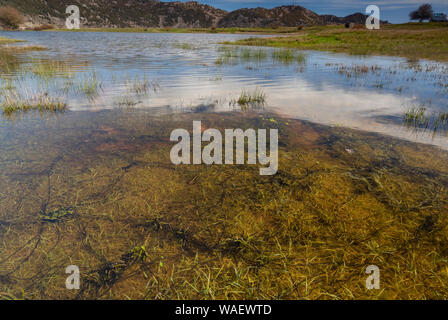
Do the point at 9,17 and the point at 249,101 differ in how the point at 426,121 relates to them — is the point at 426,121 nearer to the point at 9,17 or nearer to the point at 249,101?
the point at 249,101

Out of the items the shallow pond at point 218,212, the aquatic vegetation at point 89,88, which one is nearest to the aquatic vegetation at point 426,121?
the shallow pond at point 218,212

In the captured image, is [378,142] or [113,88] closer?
[378,142]

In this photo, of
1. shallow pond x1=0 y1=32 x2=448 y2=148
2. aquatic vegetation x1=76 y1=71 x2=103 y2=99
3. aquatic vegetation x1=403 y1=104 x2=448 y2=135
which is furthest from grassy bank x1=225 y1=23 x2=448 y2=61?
aquatic vegetation x1=76 y1=71 x2=103 y2=99

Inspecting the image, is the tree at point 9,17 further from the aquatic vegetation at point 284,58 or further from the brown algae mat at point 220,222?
the brown algae mat at point 220,222

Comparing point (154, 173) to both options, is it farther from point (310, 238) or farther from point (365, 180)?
point (365, 180)

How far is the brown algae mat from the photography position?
90.7 inches

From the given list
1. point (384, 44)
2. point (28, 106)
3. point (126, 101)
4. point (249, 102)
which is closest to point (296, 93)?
point (249, 102)

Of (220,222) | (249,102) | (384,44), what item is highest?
(384,44)

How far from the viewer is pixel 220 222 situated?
310 centimetres

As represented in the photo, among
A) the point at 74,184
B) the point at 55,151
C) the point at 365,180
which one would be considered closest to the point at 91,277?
the point at 74,184

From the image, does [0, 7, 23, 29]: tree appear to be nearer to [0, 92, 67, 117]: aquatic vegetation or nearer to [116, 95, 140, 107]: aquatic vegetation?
[0, 92, 67, 117]: aquatic vegetation

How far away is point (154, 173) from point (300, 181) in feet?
8.89
